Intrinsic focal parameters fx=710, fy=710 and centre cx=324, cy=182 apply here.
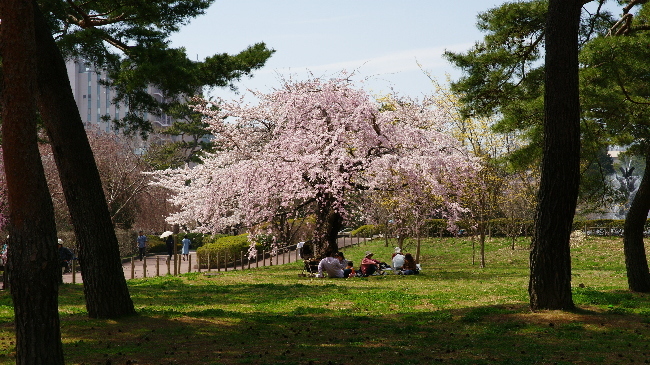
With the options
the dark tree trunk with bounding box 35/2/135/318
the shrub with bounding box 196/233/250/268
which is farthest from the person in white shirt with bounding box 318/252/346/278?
the dark tree trunk with bounding box 35/2/135/318

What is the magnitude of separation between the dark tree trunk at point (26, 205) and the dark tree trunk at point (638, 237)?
1057cm

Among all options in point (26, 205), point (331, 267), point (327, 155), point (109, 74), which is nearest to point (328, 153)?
point (327, 155)

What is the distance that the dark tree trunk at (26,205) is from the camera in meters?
6.68

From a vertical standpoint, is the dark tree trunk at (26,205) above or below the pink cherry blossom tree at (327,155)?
below

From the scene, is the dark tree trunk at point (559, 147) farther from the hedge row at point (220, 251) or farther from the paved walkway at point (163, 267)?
the hedge row at point (220, 251)

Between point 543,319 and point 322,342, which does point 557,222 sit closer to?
point 543,319

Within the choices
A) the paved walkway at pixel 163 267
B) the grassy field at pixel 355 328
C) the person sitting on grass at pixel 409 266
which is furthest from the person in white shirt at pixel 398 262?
the paved walkway at pixel 163 267

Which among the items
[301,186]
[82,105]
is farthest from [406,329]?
[82,105]

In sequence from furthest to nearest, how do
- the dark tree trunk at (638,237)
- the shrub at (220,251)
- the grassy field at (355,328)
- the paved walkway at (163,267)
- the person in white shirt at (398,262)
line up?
1. the shrub at (220,251)
2. the paved walkway at (163,267)
3. the person in white shirt at (398,262)
4. the dark tree trunk at (638,237)
5. the grassy field at (355,328)

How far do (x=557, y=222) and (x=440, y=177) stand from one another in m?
14.0

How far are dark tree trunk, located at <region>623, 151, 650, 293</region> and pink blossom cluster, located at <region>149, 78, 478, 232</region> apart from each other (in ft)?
32.6

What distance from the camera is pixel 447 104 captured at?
29250 mm

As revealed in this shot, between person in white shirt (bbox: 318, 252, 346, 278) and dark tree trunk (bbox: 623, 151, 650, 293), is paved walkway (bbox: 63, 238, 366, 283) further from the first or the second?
dark tree trunk (bbox: 623, 151, 650, 293)

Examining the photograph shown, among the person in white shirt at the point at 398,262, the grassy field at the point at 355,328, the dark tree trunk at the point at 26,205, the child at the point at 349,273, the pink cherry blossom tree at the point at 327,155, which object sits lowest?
the grassy field at the point at 355,328
